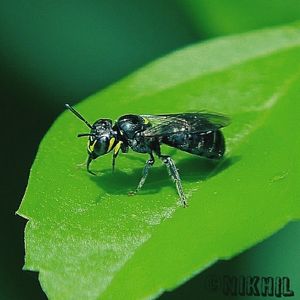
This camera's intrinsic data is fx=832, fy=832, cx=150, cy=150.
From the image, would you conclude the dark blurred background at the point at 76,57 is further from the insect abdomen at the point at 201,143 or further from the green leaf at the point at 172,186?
the insect abdomen at the point at 201,143

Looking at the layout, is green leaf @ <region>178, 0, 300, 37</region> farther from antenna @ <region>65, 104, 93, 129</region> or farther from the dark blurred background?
antenna @ <region>65, 104, 93, 129</region>

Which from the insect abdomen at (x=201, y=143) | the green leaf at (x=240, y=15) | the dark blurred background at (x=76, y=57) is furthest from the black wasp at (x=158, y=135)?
the green leaf at (x=240, y=15)

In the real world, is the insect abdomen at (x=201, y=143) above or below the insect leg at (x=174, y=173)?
above

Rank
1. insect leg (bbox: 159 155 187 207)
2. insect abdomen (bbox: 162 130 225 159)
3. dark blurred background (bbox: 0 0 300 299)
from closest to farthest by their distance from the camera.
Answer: insect leg (bbox: 159 155 187 207), insect abdomen (bbox: 162 130 225 159), dark blurred background (bbox: 0 0 300 299)

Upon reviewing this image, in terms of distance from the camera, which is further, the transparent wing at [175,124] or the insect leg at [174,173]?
the transparent wing at [175,124]

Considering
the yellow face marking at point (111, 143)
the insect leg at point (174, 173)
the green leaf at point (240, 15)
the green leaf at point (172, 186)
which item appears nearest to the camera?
the green leaf at point (172, 186)

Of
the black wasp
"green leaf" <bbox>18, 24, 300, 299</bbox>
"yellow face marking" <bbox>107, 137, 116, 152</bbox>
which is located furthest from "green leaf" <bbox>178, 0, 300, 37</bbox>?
"yellow face marking" <bbox>107, 137, 116, 152</bbox>

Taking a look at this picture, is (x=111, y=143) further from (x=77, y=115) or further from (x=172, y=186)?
(x=172, y=186)
